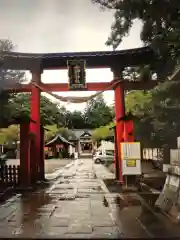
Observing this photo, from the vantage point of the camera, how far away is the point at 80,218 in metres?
7.87

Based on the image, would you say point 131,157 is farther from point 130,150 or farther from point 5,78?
point 5,78

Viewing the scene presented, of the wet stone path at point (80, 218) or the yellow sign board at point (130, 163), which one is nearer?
the wet stone path at point (80, 218)

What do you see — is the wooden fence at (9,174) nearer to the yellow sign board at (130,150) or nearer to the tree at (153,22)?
the yellow sign board at (130,150)

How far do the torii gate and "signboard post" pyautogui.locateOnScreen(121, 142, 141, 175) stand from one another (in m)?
1.82

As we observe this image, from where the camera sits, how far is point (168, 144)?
683 inches

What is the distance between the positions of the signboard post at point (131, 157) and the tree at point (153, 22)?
386 cm

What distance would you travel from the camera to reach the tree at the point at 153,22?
39.8 feet

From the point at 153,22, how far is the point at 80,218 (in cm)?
869

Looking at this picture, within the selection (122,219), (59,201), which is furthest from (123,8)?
(122,219)

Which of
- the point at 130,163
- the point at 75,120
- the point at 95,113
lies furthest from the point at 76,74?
the point at 75,120

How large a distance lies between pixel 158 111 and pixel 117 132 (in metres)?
2.62

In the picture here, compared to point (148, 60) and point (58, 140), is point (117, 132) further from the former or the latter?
point (58, 140)

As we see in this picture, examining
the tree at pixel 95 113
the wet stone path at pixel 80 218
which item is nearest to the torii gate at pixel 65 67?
the wet stone path at pixel 80 218

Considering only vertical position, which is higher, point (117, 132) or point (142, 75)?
point (142, 75)
